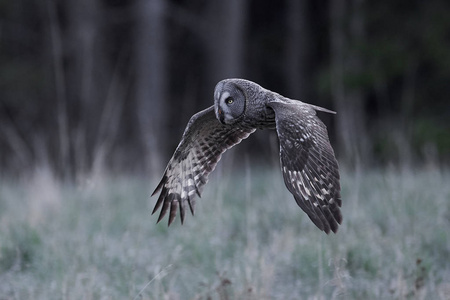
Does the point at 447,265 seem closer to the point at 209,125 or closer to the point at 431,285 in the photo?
the point at 431,285

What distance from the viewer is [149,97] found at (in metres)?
17.5

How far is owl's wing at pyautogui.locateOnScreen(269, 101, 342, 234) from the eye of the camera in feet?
15.1

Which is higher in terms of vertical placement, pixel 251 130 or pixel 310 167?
pixel 251 130

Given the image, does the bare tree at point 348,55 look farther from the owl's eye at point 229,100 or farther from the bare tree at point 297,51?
the owl's eye at point 229,100

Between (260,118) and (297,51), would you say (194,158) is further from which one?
(297,51)

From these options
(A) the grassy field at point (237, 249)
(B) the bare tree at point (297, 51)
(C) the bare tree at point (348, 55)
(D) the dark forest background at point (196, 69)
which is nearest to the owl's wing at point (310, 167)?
(A) the grassy field at point (237, 249)

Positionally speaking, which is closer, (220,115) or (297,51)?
(220,115)

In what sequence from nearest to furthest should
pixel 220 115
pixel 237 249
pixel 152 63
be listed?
pixel 220 115 < pixel 237 249 < pixel 152 63

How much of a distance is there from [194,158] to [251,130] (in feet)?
1.57

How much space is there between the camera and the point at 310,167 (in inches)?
190

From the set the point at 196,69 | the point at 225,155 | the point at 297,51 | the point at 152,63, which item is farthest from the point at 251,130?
the point at 196,69

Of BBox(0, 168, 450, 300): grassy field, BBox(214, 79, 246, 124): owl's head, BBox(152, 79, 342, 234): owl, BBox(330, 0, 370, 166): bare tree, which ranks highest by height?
BBox(330, 0, 370, 166): bare tree

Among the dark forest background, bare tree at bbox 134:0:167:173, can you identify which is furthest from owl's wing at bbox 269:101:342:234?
bare tree at bbox 134:0:167:173

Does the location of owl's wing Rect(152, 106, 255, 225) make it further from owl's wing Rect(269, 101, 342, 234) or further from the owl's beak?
owl's wing Rect(269, 101, 342, 234)
